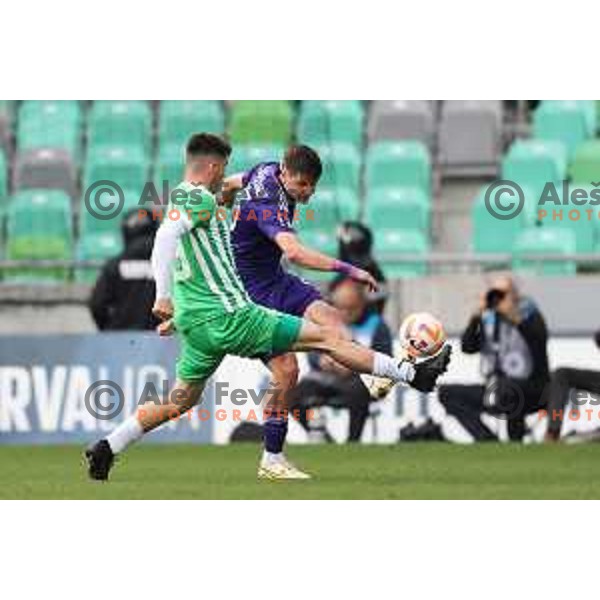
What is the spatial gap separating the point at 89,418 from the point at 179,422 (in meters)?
0.75

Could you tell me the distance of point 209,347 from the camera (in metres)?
A: 11.9

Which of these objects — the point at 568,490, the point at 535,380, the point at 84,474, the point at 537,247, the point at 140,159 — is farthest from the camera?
the point at 140,159

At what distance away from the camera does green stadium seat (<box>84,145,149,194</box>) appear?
23125 mm

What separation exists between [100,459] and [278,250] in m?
1.73

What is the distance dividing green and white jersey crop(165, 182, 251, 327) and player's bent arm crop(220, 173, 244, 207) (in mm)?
757

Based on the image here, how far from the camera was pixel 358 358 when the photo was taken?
12.0 metres

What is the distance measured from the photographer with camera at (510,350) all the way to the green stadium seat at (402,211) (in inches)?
140

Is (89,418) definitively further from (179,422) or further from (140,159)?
(140,159)

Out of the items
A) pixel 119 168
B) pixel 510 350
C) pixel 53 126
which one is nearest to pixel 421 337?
pixel 510 350

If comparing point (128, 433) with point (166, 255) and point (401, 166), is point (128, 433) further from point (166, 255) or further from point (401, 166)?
point (401, 166)

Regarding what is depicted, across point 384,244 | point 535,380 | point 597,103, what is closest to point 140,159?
point 384,244

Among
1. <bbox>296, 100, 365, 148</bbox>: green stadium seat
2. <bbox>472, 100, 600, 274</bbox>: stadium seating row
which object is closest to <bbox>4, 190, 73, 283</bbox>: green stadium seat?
<bbox>296, 100, 365, 148</bbox>: green stadium seat

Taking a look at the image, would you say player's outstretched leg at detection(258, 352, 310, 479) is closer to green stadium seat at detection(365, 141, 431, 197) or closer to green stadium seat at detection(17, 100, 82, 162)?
green stadium seat at detection(365, 141, 431, 197)

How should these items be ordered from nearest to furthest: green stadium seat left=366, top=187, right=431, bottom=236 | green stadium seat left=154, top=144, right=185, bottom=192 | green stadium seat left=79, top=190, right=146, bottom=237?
green stadium seat left=366, top=187, right=431, bottom=236 → green stadium seat left=79, top=190, right=146, bottom=237 → green stadium seat left=154, top=144, right=185, bottom=192
